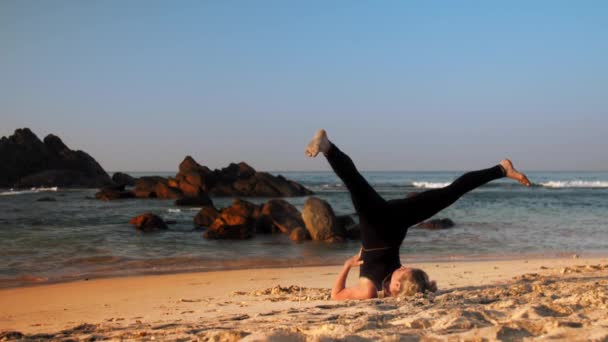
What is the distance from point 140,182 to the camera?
41.7 metres

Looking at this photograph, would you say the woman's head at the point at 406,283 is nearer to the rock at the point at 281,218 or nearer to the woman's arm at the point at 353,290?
the woman's arm at the point at 353,290

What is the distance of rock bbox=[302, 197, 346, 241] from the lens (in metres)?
15.3

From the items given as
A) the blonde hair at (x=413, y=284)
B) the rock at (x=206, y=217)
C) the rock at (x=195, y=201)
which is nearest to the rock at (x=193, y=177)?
the rock at (x=195, y=201)

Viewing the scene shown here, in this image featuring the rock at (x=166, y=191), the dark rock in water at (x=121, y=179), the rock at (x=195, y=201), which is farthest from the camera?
the dark rock in water at (x=121, y=179)

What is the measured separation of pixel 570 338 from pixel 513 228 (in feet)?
50.7

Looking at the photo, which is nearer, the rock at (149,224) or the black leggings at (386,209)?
the black leggings at (386,209)

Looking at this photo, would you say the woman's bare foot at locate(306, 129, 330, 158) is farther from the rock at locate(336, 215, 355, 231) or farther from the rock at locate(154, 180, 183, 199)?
the rock at locate(154, 180, 183, 199)

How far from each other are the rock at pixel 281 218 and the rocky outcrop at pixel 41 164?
1969 inches

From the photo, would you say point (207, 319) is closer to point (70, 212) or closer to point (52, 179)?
point (70, 212)

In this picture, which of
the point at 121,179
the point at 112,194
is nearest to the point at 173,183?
the point at 112,194

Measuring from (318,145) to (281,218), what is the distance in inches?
506

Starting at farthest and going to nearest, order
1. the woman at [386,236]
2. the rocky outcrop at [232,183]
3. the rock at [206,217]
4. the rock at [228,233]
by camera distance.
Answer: the rocky outcrop at [232,183] → the rock at [206,217] → the rock at [228,233] → the woman at [386,236]

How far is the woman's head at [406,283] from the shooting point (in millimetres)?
5723

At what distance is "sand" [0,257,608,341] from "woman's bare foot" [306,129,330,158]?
1443mm
